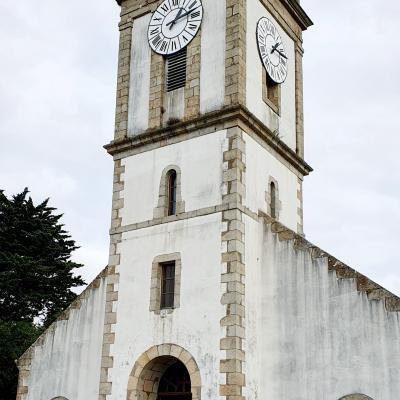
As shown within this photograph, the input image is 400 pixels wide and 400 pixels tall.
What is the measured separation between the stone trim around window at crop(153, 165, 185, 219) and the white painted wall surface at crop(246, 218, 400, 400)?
5.77 ft

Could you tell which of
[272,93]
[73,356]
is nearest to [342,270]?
[272,93]

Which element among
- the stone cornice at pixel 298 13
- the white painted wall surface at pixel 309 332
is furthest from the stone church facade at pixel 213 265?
the stone cornice at pixel 298 13

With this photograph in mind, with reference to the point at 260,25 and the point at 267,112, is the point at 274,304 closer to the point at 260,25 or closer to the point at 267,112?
the point at 267,112

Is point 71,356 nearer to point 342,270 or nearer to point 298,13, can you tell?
point 342,270

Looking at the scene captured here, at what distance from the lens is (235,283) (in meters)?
15.0

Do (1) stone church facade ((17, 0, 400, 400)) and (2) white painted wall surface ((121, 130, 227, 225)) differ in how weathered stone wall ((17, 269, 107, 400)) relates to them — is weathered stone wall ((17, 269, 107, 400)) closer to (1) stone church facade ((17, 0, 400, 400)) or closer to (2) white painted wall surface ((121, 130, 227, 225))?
(1) stone church facade ((17, 0, 400, 400))

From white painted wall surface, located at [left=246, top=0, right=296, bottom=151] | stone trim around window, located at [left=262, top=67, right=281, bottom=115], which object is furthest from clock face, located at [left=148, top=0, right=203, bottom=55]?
stone trim around window, located at [left=262, top=67, right=281, bottom=115]

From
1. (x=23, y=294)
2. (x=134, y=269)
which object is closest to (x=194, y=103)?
(x=134, y=269)

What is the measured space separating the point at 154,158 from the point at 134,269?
2835 millimetres

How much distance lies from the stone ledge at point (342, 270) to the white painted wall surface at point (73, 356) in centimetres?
478

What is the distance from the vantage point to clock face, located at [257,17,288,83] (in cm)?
1823

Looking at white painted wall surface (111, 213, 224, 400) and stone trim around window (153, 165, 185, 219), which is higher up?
stone trim around window (153, 165, 185, 219)

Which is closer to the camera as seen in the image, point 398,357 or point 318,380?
point 398,357

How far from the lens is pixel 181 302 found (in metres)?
15.6
